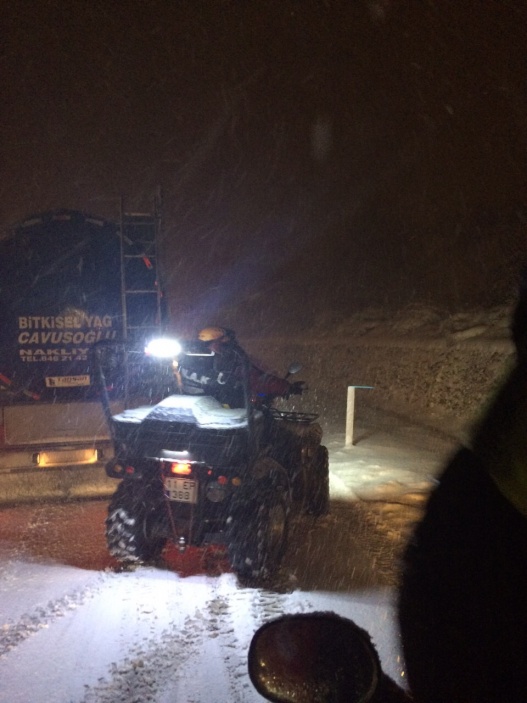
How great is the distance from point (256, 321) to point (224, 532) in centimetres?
3263

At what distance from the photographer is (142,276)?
25.0ft

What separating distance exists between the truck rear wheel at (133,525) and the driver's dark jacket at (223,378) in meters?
1.17

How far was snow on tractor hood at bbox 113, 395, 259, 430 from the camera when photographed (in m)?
4.55

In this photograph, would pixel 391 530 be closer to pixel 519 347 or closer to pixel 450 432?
pixel 519 347

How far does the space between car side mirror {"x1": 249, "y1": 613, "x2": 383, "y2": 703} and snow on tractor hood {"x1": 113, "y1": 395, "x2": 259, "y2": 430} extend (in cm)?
A: 206

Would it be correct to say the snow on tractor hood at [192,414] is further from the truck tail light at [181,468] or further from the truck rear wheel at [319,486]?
the truck rear wheel at [319,486]

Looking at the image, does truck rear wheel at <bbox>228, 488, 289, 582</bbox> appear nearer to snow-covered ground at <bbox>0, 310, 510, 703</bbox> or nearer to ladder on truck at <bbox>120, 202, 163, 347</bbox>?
snow-covered ground at <bbox>0, 310, 510, 703</bbox>

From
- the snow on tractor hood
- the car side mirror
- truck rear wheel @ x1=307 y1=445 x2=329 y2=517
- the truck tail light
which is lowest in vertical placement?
truck rear wheel @ x1=307 y1=445 x2=329 y2=517

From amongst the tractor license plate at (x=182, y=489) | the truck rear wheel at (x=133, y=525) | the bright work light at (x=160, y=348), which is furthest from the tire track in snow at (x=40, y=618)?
the bright work light at (x=160, y=348)

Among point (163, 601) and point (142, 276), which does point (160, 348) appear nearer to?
point (163, 601)

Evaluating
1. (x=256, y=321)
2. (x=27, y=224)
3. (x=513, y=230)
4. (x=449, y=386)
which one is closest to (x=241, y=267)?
(x=256, y=321)

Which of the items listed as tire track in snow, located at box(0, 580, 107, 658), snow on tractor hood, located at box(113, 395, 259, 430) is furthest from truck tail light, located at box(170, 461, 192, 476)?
tire track in snow, located at box(0, 580, 107, 658)

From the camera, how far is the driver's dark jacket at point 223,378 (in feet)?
17.4

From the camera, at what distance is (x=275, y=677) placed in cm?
238
